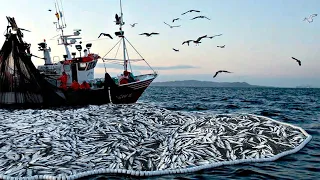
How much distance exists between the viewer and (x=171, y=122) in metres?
16.6

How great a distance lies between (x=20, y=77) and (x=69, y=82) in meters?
7.13

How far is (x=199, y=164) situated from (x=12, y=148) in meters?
7.12

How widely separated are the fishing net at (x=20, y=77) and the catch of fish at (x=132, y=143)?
34.2 feet

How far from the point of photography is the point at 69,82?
112ft

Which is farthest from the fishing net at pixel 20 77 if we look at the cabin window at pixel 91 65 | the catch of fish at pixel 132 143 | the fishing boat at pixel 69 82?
the catch of fish at pixel 132 143

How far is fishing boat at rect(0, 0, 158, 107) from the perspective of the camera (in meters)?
27.6

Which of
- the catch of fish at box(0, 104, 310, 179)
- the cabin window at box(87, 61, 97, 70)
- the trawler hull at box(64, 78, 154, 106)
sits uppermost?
the cabin window at box(87, 61, 97, 70)

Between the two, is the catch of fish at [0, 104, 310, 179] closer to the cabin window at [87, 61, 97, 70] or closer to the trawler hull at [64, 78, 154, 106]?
the trawler hull at [64, 78, 154, 106]

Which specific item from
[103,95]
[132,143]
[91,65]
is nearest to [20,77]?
[103,95]

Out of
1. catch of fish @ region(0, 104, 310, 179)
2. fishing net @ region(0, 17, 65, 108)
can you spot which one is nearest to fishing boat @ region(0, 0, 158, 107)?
fishing net @ region(0, 17, 65, 108)

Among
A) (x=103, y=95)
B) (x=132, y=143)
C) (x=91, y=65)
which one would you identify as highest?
(x=91, y=65)

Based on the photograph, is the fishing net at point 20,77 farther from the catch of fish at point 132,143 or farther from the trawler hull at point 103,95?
the catch of fish at point 132,143

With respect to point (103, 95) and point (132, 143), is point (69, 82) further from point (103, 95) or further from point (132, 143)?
point (132, 143)

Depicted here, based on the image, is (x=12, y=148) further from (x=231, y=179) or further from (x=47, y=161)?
(x=231, y=179)
